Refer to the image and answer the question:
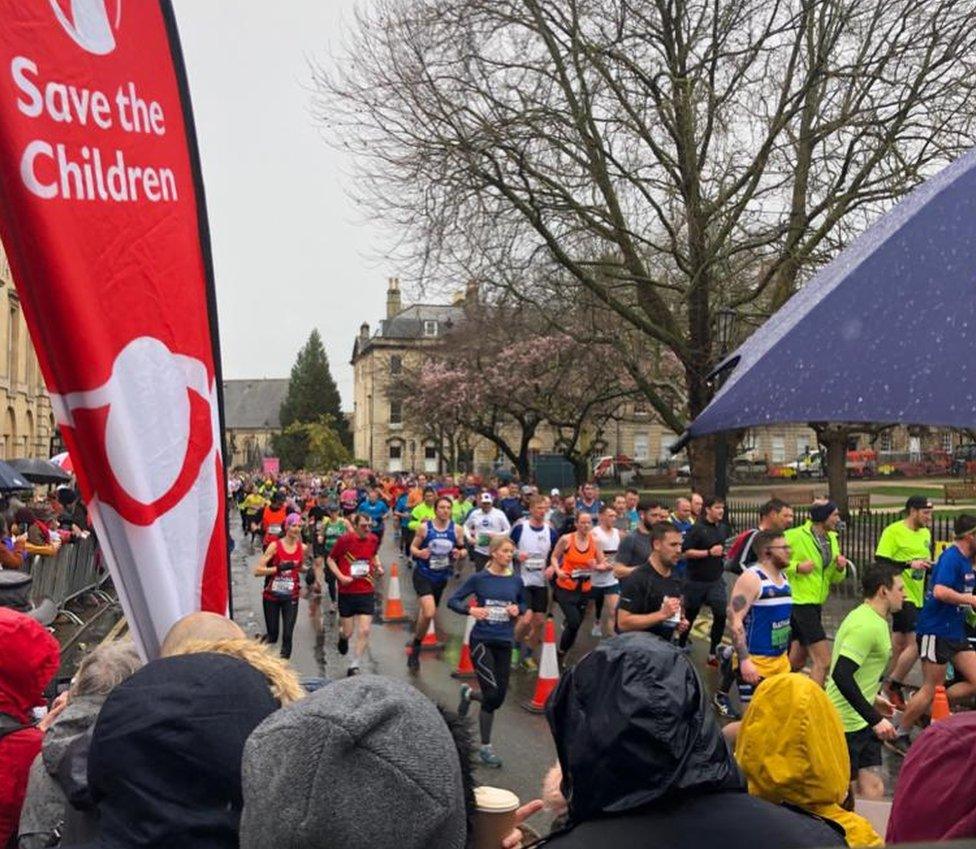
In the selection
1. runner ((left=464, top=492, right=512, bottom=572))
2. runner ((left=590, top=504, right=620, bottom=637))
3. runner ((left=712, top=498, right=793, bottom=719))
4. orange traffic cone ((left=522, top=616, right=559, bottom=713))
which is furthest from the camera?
runner ((left=464, top=492, right=512, bottom=572))

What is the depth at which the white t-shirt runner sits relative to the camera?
1164 centimetres

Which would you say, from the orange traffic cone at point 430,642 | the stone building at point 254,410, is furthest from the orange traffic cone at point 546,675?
the stone building at point 254,410

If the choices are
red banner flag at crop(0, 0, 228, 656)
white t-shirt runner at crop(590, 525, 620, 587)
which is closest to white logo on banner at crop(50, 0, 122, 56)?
red banner flag at crop(0, 0, 228, 656)

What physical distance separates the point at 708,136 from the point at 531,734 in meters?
11.9

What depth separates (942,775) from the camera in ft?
5.92

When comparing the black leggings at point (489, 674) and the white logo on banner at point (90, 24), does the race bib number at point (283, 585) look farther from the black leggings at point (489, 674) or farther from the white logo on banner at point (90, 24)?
the white logo on banner at point (90, 24)

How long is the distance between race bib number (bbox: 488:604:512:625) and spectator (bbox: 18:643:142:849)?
196 inches

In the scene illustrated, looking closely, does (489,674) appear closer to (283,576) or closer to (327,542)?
(283,576)

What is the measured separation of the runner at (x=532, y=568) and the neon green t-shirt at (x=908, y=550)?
3663mm

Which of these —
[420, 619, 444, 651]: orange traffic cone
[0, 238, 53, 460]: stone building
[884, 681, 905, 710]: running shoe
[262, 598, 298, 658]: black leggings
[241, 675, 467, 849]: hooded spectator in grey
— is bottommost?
[420, 619, 444, 651]: orange traffic cone

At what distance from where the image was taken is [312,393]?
122500mm

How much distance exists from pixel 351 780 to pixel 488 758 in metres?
6.36

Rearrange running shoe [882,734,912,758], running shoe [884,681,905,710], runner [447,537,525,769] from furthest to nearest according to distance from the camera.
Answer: running shoe [884,681,905,710]
runner [447,537,525,769]
running shoe [882,734,912,758]

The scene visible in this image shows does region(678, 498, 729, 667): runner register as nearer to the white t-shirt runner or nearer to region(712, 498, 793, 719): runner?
region(712, 498, 793, 719): runner
